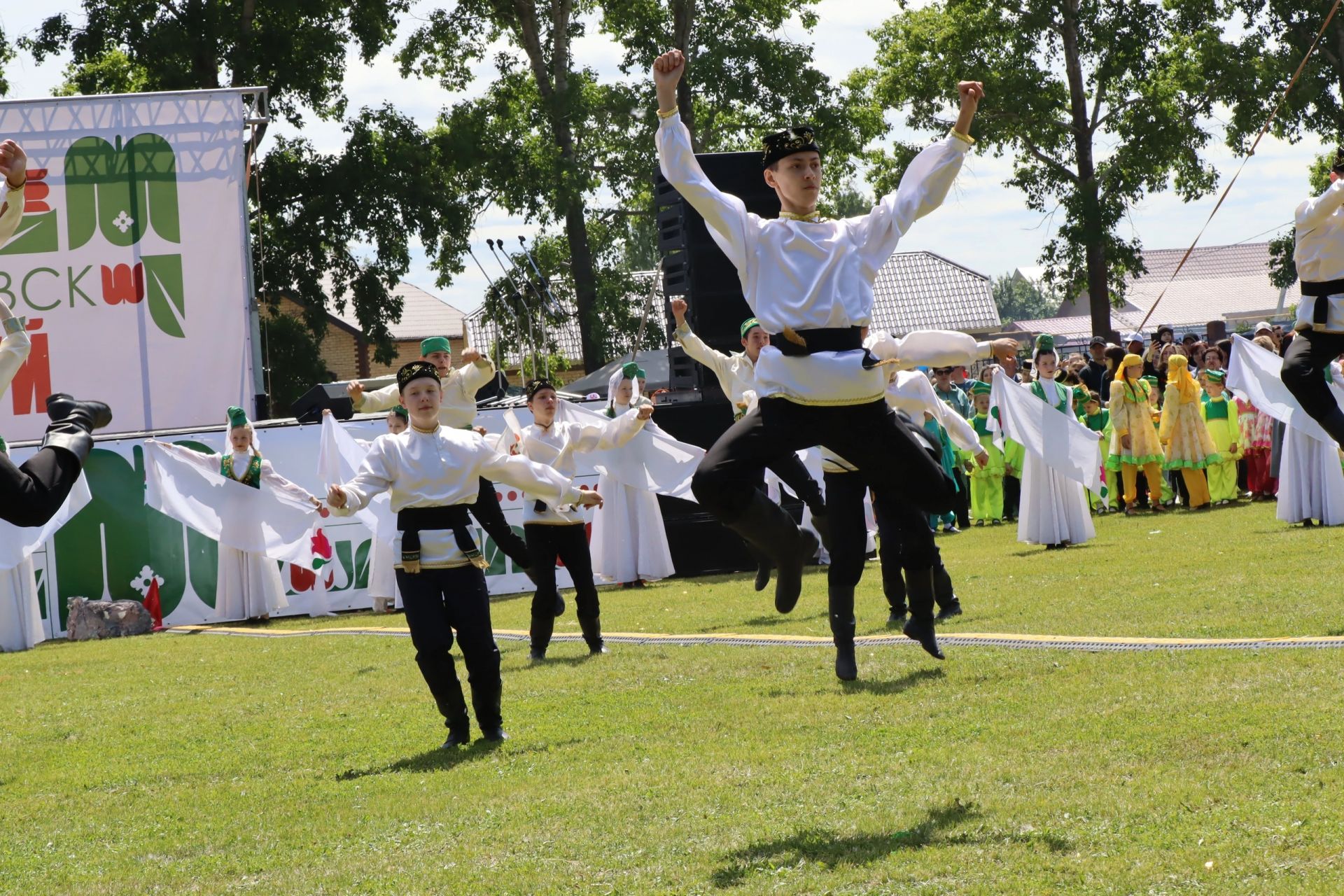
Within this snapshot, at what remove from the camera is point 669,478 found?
551 inches

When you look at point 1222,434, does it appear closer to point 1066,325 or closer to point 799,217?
point 799,217

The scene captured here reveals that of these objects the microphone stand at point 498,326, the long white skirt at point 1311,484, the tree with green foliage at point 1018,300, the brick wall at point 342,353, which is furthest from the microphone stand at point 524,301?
the tree with green foliage at point 1018,300

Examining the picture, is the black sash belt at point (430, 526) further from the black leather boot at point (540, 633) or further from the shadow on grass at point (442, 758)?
the black leather boot at point (540, 633)

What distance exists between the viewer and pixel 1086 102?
2942 centimetres

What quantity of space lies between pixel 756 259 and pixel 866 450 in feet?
2.89

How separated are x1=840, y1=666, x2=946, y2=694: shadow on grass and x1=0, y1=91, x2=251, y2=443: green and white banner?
11.7 meters

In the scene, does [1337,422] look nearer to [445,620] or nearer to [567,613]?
[445,620]

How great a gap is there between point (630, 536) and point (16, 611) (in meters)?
5.81

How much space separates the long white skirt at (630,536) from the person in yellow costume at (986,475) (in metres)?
5.39

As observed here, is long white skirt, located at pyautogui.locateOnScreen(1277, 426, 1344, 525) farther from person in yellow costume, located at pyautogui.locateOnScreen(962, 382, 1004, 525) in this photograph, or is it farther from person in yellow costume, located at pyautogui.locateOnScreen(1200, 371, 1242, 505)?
person in yellow costume, located at pyautogui.locateOnScreen(962, 382, 1004, 525)

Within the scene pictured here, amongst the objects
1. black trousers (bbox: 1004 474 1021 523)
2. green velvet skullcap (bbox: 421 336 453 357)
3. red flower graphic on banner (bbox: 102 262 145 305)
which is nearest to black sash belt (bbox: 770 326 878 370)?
green velvet skullcap (bbox: 421 336 453 357)

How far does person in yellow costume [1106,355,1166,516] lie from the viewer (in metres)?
17.6

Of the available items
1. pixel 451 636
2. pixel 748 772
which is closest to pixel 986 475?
pixel 451 636

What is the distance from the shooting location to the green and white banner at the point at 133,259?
1744 centimetres
